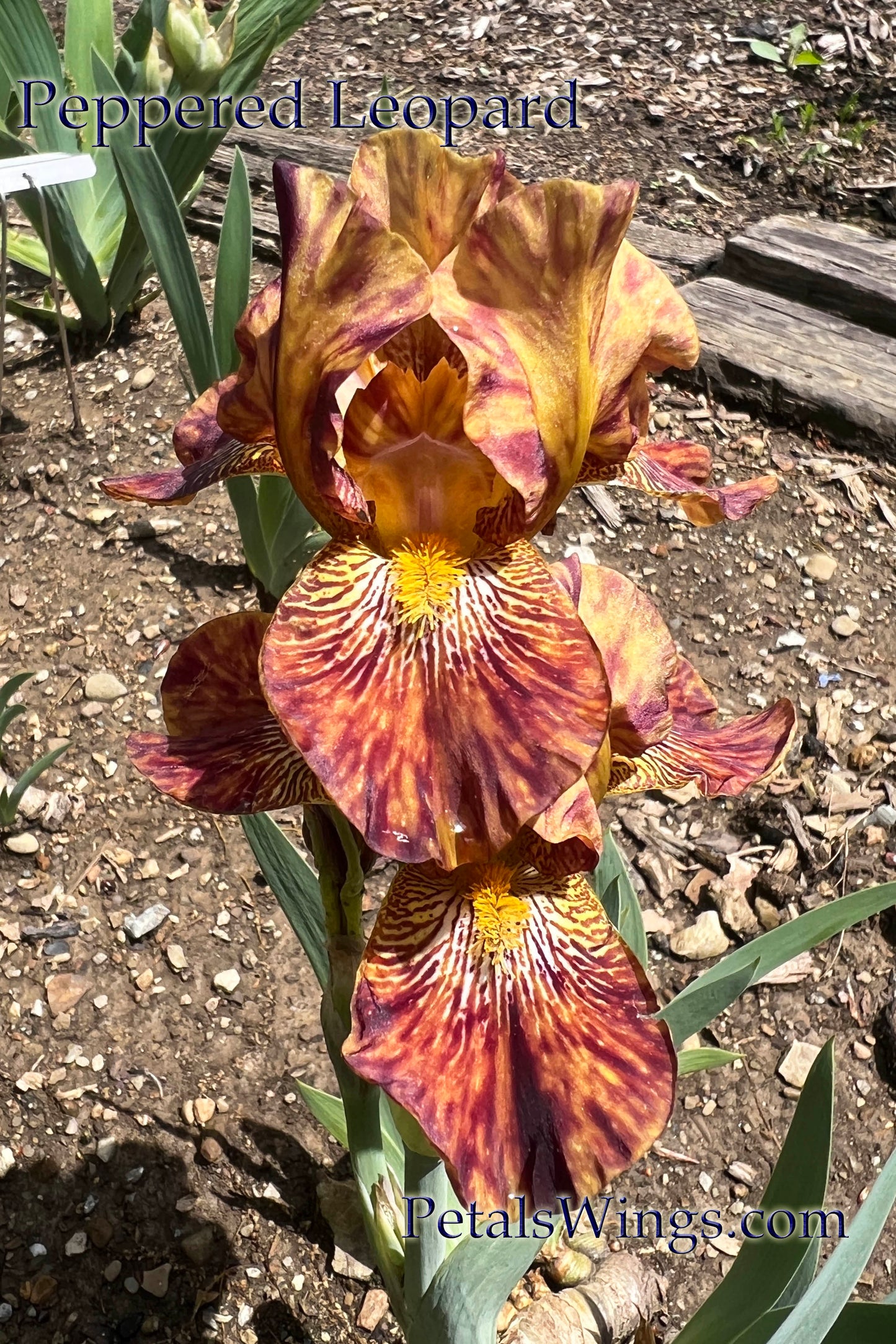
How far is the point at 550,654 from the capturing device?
0.69 metres

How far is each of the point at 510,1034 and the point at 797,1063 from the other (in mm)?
1092

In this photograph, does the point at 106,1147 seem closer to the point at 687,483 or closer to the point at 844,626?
the point at 687,483

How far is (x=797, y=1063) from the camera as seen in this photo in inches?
Answer: 65.1

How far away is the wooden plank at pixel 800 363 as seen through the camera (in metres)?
2.54

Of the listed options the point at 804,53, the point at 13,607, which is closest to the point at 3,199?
the point at 13,607

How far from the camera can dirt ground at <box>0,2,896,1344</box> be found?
1.42 meters

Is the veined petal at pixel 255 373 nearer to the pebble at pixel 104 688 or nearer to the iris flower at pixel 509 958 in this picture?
the iris flower at pixel 509 958

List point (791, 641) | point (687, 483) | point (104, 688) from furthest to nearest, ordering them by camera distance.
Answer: point (791, 641) < point (104, 688) < point (687, 483)

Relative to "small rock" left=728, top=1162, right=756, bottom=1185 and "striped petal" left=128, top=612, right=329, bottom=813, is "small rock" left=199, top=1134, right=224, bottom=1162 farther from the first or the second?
"striped petal" left=128, top=612, right=329, bottom=813

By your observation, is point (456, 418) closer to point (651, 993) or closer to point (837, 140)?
point (651, 993)

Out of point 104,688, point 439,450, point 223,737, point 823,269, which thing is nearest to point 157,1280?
point 223,737

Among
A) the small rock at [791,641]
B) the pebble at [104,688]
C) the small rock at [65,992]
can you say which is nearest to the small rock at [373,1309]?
the small rock at [65,992]

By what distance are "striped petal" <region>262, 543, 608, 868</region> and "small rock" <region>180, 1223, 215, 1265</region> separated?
3.32 ft

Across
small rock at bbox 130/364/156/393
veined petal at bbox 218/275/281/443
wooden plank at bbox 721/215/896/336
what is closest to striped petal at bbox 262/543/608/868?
veined petal at bbox 218/275/281/443
